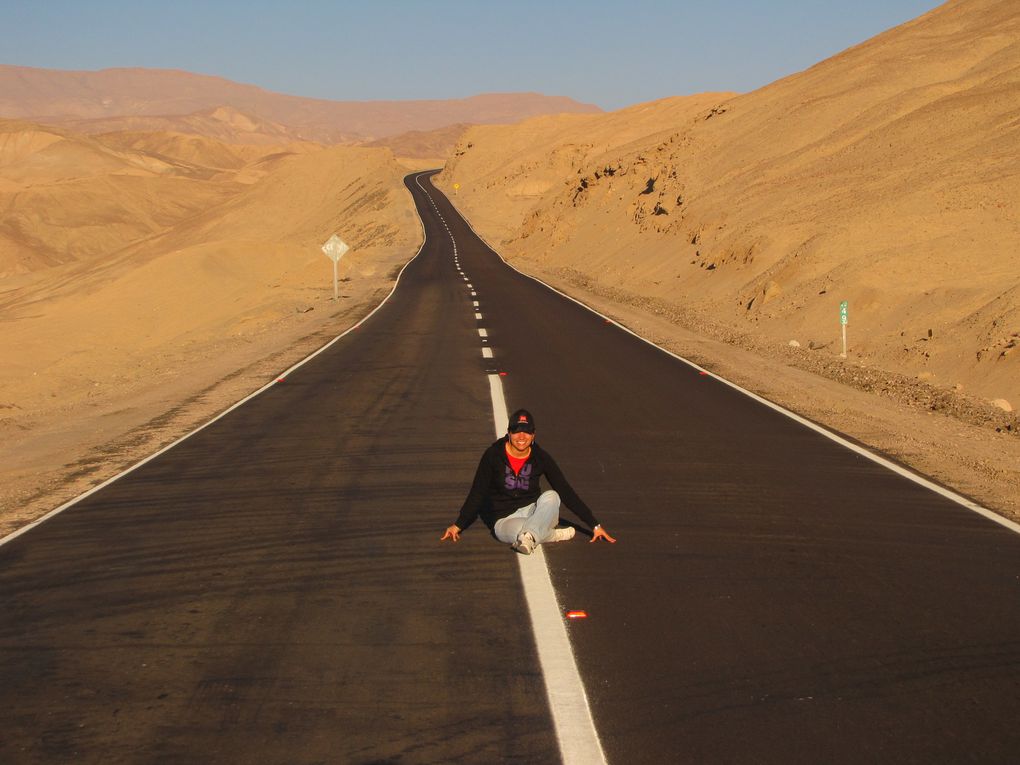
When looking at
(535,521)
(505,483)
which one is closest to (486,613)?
(535,521)

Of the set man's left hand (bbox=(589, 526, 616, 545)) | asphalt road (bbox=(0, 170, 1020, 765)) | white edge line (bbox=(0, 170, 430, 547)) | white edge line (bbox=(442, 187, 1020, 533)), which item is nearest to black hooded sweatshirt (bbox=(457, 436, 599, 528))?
man's left hand (bbox=(589, 526, 616, 545))

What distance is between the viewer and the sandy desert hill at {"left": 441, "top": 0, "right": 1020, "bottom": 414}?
23.7m

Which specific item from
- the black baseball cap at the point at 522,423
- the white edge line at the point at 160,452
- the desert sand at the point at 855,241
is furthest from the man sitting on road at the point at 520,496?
the desert sand at the point at 855,241

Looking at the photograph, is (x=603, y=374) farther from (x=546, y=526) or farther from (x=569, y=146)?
(x=569, y=146)

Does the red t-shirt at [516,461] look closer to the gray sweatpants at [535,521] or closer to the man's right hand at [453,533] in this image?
the gray sweatpants at [535,521]

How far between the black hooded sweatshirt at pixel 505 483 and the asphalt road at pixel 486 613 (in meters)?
0.33

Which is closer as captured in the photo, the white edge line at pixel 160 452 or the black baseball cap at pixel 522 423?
the black baseball cap at pixel 522 423

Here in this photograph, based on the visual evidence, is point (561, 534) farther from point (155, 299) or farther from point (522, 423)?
point (155, 299)

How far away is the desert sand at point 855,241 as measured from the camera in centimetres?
1753

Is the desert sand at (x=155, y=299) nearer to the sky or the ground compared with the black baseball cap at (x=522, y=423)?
nearer to the ground

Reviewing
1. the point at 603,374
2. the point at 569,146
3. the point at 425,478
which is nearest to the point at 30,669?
the point at 425,478

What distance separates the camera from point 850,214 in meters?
35.3

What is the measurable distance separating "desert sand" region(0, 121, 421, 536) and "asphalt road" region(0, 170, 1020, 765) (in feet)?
7.96

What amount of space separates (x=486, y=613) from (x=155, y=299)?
5603 cm
